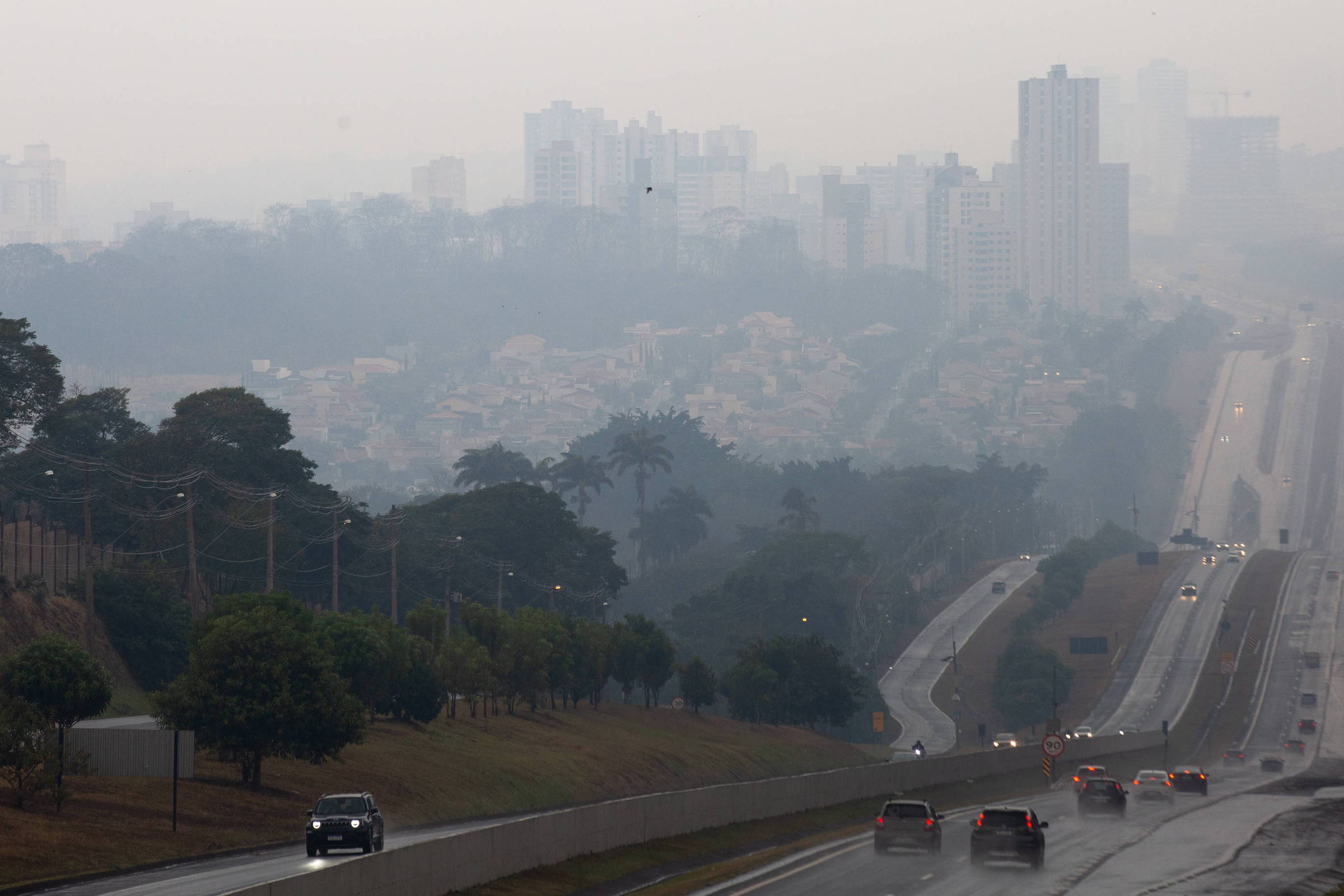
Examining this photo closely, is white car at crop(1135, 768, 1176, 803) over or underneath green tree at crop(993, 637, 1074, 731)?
over

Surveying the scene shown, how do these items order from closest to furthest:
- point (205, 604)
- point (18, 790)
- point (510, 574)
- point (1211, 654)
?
point (18, 790) < point (205, 604) < point (510, 574) < point (1211, 654)

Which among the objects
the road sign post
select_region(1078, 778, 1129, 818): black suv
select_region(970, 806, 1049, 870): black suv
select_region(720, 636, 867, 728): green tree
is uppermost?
select_region(970, 806, 1049, 870): black suv

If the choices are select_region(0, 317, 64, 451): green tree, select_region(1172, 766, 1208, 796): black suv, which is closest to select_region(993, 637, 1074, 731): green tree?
select_region(1172, 766, 1208, 796): black suv

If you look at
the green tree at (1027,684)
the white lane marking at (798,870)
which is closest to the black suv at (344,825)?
the white lane marking at (798,870)

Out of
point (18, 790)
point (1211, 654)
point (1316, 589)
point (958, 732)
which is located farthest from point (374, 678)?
point (1316, 589)

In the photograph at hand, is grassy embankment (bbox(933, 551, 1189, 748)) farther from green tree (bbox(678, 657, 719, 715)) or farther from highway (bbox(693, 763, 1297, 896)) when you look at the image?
highway (bbox(693, 763, 1297, 896))

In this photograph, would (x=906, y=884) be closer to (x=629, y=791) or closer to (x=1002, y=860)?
(x=1002, y=860)

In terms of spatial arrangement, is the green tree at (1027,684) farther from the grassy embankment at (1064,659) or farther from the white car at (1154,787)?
the white car at (1154,787)
